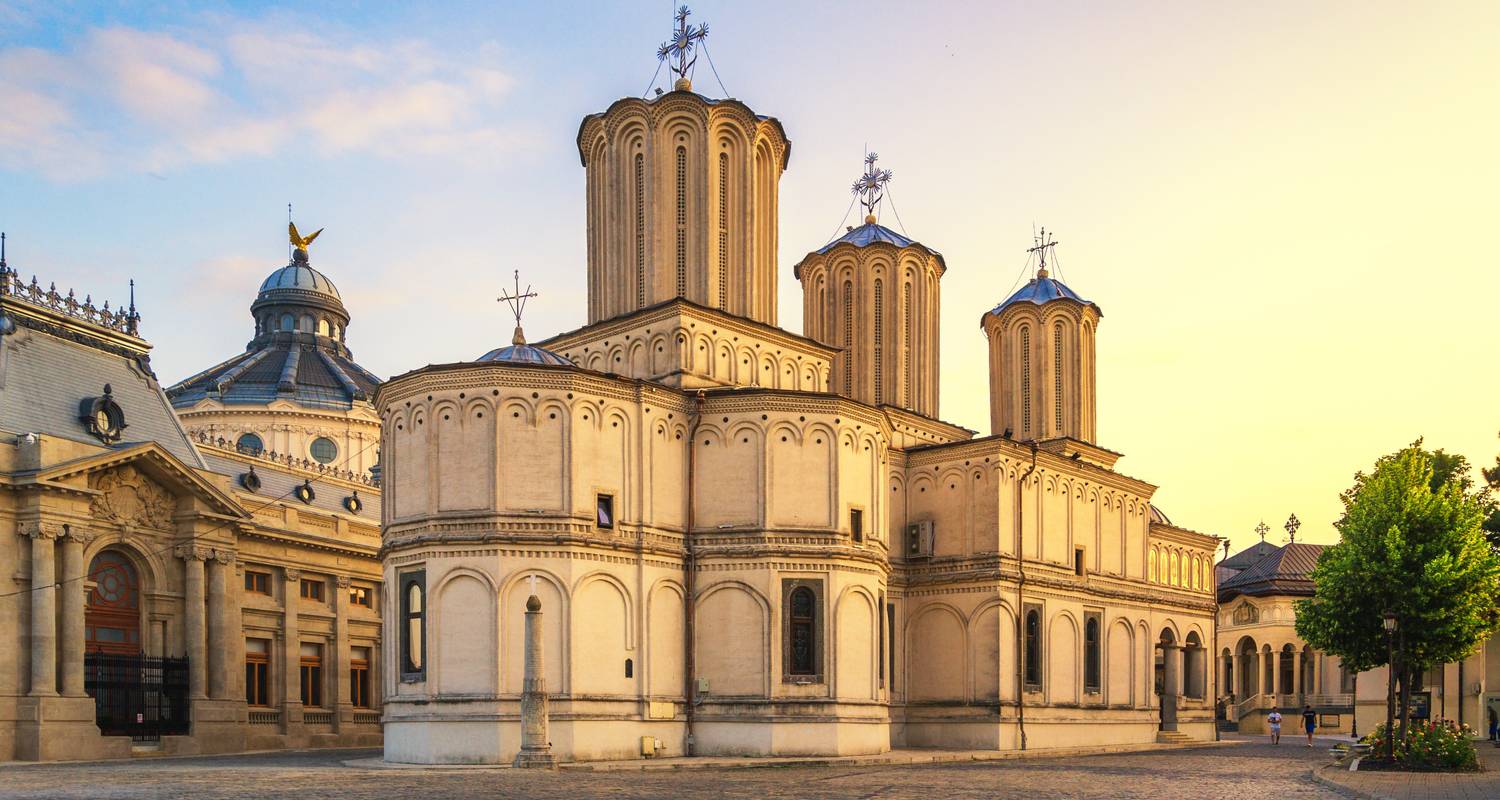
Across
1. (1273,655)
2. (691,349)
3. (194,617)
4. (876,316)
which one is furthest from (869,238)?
(1273,655)

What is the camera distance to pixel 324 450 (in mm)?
79750

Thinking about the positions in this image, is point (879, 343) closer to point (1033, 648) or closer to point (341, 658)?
point (1033, 648)

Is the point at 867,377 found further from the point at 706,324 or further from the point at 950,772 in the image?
the point at 950,772

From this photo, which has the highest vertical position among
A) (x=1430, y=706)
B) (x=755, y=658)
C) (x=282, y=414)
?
(x=282, y=414)

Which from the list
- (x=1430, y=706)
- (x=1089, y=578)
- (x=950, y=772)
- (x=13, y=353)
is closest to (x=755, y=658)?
(x=950, y=772)

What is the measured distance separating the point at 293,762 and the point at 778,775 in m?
13.9

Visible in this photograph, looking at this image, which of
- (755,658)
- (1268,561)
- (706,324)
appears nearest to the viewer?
(755,658)

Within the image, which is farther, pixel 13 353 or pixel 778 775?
pixel 13 353

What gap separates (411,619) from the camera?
3953 centimetres

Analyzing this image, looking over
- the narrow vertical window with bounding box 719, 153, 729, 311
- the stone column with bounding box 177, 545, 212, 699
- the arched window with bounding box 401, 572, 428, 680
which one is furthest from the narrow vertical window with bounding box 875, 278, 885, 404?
the stone column with bounding box 177, 545, 212, 699

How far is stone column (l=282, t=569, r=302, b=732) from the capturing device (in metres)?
52.4

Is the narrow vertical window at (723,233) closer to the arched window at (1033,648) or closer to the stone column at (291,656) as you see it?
the arched window at (1033,648)

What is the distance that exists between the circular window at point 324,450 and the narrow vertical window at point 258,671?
27687mm

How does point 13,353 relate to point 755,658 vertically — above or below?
above
